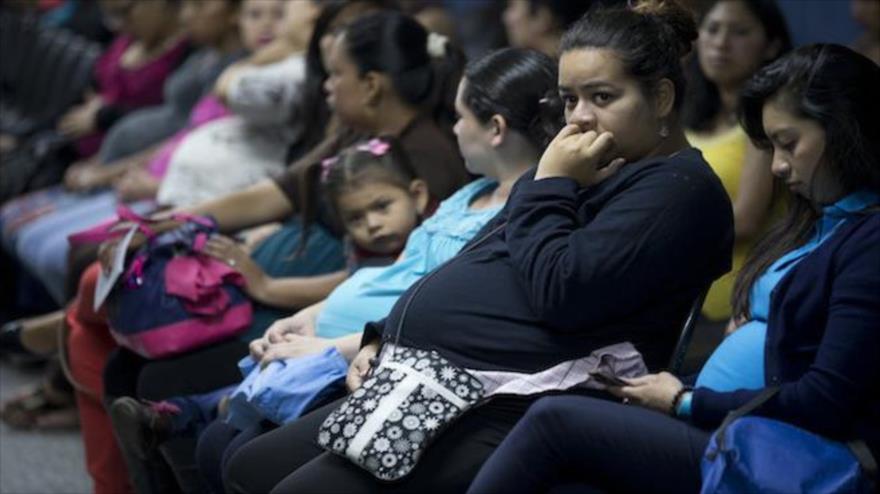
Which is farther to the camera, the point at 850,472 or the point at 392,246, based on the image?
the point at 392,246

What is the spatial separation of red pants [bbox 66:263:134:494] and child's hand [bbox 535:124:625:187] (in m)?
1.50

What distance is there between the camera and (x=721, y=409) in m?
2.28

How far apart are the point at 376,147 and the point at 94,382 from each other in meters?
0.97

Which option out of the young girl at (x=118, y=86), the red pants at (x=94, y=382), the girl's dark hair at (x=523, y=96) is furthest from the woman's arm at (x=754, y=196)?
the young girl at (x=118, y=86)

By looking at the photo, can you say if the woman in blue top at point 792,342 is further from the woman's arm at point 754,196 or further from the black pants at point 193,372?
the black pants at point 193,372

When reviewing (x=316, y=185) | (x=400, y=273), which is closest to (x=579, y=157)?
(x=400, y=273)

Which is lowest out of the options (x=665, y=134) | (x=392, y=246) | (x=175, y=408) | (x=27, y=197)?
(x=27, y=197)

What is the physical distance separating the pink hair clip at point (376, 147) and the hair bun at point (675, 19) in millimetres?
768

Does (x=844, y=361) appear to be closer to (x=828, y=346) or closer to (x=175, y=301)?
(x=828, y=346)

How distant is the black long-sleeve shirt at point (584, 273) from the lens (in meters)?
2.42

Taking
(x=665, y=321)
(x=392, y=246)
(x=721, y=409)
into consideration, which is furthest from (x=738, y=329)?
(x=392, y=246)

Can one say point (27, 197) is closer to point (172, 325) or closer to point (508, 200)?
point (172, 325)

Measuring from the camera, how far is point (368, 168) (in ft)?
10.7

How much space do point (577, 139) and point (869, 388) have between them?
615mm
